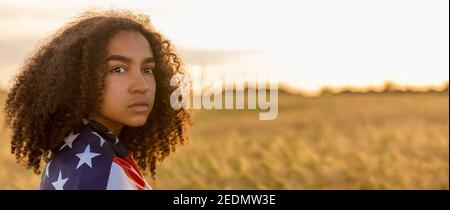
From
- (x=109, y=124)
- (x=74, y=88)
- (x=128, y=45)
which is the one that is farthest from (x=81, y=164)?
(x=128, y=45)

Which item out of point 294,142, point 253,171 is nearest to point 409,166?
point 253,171

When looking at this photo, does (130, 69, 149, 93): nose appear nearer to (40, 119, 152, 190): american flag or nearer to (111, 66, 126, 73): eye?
(111, 66, 126, 73): eye

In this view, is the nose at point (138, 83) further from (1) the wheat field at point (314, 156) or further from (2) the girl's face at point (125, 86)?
(1) the wheat field at point (314, 156)

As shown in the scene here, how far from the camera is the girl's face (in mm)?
3211

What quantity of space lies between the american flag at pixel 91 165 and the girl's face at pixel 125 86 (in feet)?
0.34

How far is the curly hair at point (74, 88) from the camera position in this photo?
10.6 ft

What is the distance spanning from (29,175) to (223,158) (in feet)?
12.5

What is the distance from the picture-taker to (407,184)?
12.7 meters

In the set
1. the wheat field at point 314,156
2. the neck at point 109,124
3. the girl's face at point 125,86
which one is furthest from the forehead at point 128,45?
the wheat field at point 314,156

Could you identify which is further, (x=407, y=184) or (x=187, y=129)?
(x=407, y=184)

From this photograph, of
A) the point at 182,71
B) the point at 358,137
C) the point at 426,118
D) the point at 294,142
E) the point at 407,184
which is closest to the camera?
the point at 182,71

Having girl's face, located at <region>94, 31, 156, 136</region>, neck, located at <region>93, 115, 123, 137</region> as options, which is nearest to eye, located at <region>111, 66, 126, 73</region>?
girl's face, located at <region>94, 31, 156, 136</region>

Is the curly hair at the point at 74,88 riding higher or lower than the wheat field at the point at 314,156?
lower
